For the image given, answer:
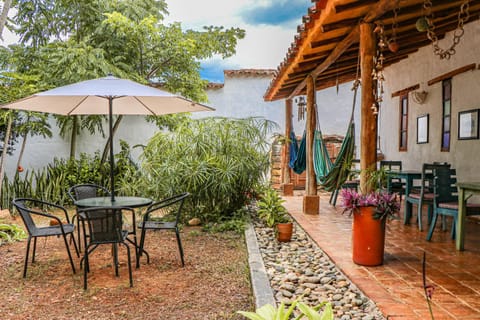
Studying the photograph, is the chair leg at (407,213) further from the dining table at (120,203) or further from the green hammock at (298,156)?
the dining table at (120,203)

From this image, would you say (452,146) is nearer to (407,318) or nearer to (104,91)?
(407,318)

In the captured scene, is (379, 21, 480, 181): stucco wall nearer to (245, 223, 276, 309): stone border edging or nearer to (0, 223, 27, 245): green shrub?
(245, 223, 276, 309): stone border edging

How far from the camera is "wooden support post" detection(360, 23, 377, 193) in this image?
3869 mm

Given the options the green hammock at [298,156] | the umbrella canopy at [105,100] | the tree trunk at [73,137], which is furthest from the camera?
the tree trunk at [73,137]

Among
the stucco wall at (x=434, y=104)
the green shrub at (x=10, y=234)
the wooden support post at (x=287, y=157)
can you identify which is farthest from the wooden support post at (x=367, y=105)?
the wooden support post at (x=287, y=157)

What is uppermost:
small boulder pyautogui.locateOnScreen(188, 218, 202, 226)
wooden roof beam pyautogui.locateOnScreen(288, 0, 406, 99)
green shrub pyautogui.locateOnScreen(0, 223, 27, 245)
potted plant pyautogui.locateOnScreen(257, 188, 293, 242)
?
wooden roof beam pyautogui.locateOnScreen(288, 0, 406, 99)

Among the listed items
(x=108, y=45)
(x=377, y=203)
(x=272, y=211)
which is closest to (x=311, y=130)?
(x=272, y=211)

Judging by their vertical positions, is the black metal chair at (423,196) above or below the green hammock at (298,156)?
below

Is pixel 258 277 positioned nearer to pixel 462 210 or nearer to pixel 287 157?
pixel 462 210

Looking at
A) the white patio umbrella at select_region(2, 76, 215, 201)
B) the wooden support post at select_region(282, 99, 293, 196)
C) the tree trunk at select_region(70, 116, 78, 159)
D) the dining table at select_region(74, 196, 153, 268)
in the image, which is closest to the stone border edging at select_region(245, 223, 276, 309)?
the dining table at select_region(74, 196, 153, 268)

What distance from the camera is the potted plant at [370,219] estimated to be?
11.5 feet

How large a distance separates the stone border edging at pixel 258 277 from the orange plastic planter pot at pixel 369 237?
902 mm

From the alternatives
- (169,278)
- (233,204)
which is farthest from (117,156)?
(169,278)

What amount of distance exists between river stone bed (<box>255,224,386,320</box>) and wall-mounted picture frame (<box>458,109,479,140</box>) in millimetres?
3037
